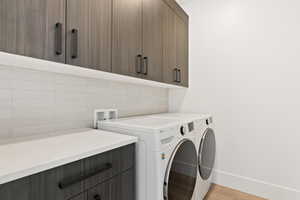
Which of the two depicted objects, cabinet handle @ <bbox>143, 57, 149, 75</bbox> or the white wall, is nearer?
cabinet handle @ <bbox>143, 57, 149, 75</bbox>

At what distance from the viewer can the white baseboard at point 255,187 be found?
1.61 meters

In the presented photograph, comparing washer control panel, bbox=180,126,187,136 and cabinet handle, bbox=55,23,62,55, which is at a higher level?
cabinet handle, bbox=55,23,62,55

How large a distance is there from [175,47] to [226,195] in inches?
71.7

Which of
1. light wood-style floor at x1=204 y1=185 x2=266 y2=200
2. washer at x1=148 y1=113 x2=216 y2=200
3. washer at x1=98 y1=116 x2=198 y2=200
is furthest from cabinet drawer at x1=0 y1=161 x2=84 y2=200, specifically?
light wood-style floor at x1=204 y1=185 x2=266 y2=200

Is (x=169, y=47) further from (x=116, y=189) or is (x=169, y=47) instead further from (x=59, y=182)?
(x=59, y=182)

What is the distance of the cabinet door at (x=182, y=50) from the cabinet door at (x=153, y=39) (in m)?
0.38

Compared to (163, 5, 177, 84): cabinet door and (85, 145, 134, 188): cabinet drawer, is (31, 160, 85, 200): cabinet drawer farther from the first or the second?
(163, 5, 177, 84): cabinet door

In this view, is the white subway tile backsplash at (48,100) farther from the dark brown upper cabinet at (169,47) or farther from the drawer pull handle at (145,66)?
the dark brown upper cabinet at (169,47)

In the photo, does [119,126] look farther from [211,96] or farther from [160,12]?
[211,96]

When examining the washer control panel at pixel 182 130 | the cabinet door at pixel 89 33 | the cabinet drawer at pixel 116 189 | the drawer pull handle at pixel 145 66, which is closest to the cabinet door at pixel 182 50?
the drawer pull handle at pixel 145 66

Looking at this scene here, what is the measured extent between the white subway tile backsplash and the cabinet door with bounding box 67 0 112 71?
0.38 m

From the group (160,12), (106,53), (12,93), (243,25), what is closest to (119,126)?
(106,53)

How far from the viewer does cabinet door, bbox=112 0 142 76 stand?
1125 millimetres

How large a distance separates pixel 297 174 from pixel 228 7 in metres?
2.00
